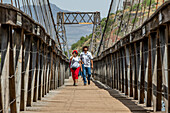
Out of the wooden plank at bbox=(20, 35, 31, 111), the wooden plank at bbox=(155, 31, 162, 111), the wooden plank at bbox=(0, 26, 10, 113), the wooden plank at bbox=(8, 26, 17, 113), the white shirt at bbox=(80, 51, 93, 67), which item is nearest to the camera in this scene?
the wooden plank at bbox=(0, 26, 10, 113)

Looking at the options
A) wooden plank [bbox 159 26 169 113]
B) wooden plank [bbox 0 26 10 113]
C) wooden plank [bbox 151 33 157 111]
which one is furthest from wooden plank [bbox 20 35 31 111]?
wooden plank [bbox 159 26 169 113]

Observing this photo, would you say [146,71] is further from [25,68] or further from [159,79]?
[25,68]

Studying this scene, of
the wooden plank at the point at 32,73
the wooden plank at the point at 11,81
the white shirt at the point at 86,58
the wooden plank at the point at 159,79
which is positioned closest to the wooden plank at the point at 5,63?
the wooden plank at the point at 11,81

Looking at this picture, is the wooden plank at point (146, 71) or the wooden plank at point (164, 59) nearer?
the wooden plank at point (164, 59)

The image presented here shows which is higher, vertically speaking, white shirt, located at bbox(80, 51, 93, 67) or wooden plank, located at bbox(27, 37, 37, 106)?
white shirt, located at bbox(80, 51, 93, 67)

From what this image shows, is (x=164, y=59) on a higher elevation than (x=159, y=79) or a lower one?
higher

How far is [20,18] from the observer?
4.32 meters

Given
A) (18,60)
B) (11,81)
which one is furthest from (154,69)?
(11,81)

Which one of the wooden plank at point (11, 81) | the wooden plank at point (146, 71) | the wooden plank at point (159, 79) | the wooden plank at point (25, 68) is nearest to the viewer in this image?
the wooden plank at point (11, 81)

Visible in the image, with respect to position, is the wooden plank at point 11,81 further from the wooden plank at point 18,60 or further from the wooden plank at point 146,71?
the wooden plank at point 146,71

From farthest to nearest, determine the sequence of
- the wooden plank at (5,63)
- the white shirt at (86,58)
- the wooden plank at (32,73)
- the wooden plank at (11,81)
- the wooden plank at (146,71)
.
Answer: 1. the white shirt at (86,58)
2. the wooden plank at (32,73)
3. the wooden plank at (146,71)
4. the wooden plank at (11,81)
5. the wooden plank at (5,63)

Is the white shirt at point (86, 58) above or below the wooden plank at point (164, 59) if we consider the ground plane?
above

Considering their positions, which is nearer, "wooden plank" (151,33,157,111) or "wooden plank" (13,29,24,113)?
"wooden plank" (13,29,24,113)

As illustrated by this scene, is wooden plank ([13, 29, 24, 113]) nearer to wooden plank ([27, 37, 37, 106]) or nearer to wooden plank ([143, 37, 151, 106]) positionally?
wooden plank ([27, 37, 37, 106])
